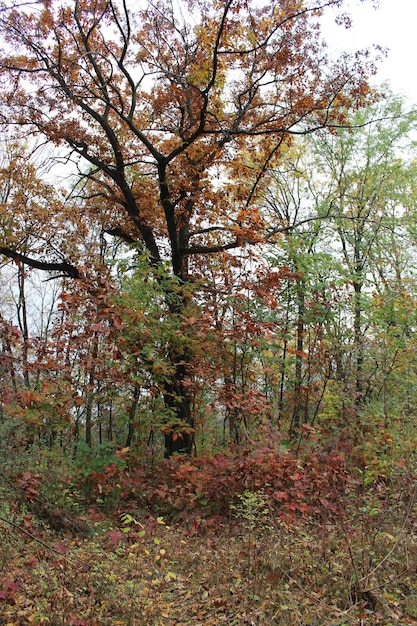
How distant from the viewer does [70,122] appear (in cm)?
1003

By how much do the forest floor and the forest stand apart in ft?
0.08

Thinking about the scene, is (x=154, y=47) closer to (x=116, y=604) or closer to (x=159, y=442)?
(x=159, y=442)

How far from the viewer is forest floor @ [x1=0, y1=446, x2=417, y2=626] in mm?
3422

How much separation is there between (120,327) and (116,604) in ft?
11.2

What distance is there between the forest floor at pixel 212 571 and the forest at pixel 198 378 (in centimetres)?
2

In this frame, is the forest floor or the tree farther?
the tree

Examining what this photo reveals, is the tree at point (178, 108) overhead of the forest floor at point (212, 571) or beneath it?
overhead

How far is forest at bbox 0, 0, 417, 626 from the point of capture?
13.0ft

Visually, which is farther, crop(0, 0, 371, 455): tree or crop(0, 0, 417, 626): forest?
crop(0, 0, 371, 455): tree

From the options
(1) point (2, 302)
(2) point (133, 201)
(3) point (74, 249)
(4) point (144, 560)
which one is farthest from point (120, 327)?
(1) point (2, 302)

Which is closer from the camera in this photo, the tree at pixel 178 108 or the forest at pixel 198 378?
the forest at pixel 198 378

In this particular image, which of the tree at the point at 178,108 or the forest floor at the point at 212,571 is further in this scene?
the tree at the point at 178,108

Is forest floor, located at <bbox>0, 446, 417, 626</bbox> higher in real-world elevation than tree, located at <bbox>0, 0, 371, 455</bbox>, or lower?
lower

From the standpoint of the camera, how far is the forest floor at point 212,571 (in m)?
3.42
